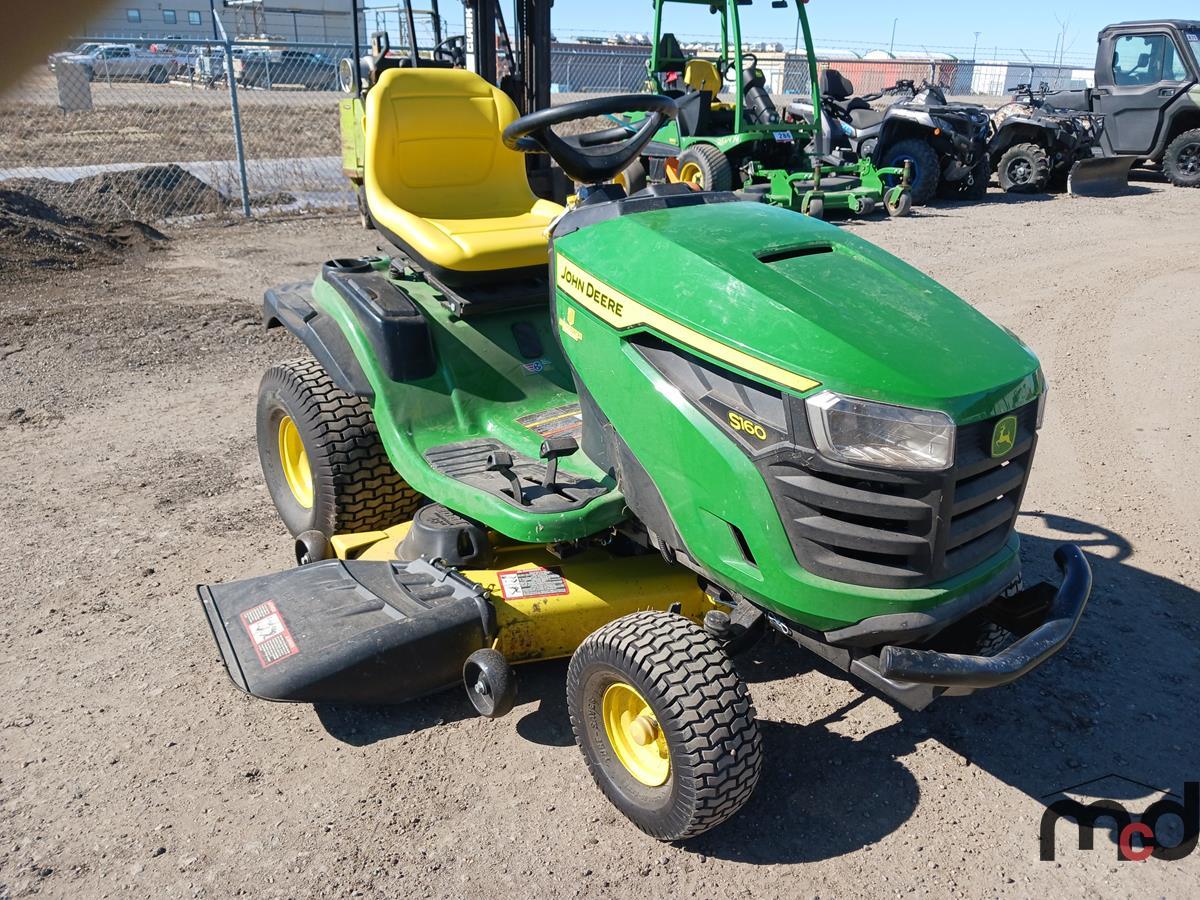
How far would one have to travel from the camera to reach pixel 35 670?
10.1 ft

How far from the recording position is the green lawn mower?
33.3ft

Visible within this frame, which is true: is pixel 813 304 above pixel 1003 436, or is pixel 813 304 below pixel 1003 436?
above

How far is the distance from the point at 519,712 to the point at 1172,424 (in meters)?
3.80

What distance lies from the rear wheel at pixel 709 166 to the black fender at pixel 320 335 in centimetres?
670

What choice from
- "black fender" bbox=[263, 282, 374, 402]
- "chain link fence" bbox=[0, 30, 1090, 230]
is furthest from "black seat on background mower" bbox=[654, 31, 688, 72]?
"black fender" bbox=[263, 282, 374, 402]

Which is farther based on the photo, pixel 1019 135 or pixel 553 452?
pixel 1019 135

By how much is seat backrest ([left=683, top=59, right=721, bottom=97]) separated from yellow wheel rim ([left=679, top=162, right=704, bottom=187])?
95cm

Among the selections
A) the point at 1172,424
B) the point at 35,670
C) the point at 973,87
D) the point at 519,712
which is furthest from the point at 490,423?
the point at 973,87

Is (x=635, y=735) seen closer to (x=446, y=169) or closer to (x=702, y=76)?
(x=446, y=169)

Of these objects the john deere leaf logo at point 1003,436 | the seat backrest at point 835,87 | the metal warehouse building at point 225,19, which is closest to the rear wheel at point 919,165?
the seat backrest at point 835,87

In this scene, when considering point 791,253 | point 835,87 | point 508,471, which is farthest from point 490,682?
point 835,87

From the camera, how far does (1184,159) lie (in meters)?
13.2

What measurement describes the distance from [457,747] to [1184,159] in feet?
45.9

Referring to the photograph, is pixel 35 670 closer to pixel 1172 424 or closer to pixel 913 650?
pixel 913 650
